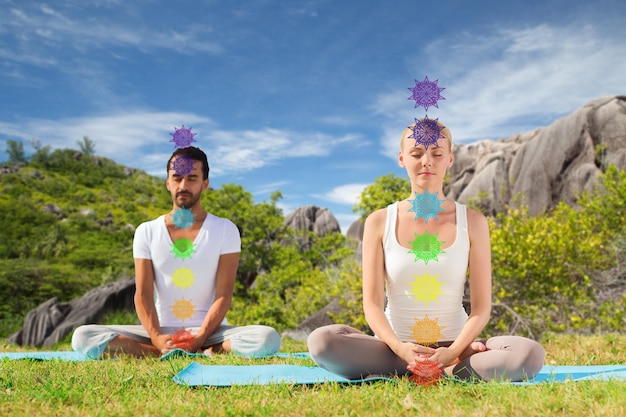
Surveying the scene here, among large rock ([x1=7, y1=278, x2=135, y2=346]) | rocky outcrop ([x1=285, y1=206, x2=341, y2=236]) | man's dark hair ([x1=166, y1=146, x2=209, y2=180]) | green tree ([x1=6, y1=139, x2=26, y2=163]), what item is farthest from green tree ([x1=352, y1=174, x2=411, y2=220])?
green tree ([x1=6, y1=139, x2=26, y2=163])

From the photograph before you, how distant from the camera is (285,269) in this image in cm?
1248

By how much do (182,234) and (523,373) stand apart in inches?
119

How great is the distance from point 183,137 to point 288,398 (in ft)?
9.26

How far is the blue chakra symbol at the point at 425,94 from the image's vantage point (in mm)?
3303

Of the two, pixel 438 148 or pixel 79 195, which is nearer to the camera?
pixel 438 148

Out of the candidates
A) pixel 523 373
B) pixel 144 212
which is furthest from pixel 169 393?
pixel 144 212

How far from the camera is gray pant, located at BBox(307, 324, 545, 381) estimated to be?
3217 millimetres

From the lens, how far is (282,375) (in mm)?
3404

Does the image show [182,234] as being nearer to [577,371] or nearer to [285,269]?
[577,371]

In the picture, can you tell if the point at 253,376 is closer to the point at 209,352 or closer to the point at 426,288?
the point at 426,288

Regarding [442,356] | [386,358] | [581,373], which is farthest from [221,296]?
[581,373]

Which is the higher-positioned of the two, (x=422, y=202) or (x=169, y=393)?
(x=422, y=202)

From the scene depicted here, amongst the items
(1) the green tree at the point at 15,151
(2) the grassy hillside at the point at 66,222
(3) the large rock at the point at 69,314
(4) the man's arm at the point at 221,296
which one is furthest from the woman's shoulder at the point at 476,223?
(1) the green tree at the point at 15,151

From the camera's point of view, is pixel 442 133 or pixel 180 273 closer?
pixel 442 133
